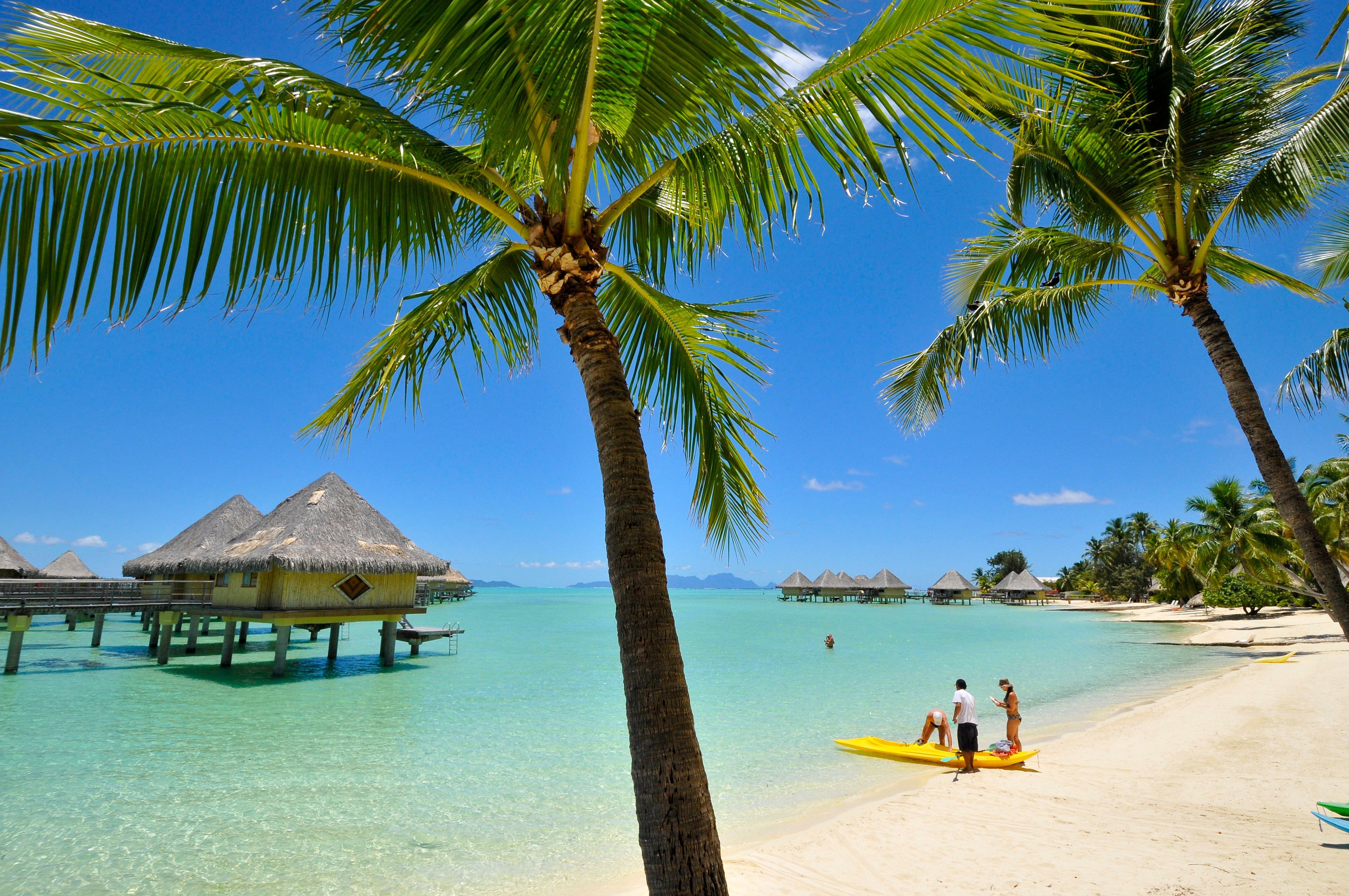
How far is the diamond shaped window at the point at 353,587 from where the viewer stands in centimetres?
1884

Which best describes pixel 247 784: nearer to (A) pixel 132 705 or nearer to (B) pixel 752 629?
(A) pixel 132 705

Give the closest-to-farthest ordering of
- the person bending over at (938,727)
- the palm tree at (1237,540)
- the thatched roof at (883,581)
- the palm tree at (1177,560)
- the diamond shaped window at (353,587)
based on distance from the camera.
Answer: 1. the person bending over at (938,727)
2. the diamond shaped window at (353,587)
3. the palm tree at (1237,540)
4. the palm tree at (1177,560)
5. the thatched roof at (883,581)

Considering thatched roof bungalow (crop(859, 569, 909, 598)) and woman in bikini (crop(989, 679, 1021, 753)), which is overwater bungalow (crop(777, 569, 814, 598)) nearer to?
thatched roof bungalow (crop(859, 569, 909, 598))

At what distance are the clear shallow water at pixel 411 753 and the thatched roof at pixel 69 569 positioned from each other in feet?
20.7

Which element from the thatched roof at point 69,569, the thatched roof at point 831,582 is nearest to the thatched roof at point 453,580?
the thatched roof at point 69,569

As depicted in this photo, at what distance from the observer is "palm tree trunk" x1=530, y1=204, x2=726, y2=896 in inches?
87.6

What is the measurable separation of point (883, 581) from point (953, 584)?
7.79m

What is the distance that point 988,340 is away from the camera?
6.17 m

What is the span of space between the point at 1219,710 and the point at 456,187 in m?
15.3

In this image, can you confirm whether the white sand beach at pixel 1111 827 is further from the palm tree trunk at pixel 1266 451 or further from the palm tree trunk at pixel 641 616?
the palm tree trunk at pixel 641 616

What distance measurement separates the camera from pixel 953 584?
74375mm

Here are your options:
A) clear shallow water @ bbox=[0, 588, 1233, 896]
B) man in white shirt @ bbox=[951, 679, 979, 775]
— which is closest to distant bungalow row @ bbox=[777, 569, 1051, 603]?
clear shallow water @ bbox=[0, 588, 1233, 896]

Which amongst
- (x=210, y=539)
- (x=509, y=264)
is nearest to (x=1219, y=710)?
(x=509, y=264)

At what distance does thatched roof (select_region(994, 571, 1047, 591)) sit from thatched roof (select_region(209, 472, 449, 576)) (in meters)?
67.4
